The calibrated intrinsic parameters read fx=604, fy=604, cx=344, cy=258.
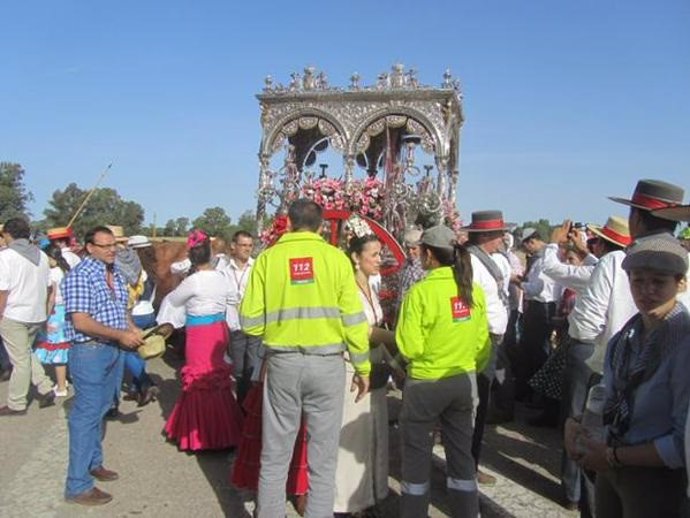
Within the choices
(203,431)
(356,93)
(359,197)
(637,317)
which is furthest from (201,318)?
(356,93)

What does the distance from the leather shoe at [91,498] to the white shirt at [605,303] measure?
3452mm

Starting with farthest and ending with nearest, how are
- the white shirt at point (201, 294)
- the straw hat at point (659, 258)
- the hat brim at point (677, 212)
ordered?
the white shirt at point (201, 294) → the hat brim at point (677, 212) → the straw hat at point (659, 258)

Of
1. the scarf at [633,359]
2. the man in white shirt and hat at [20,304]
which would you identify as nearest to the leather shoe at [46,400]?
the man in white shirt and hat at [20,304]

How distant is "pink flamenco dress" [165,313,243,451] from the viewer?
17.1ft

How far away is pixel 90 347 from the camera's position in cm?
411

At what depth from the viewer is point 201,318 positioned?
523cm

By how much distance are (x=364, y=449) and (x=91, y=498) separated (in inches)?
75.0

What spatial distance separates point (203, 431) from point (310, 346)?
7.10 ft

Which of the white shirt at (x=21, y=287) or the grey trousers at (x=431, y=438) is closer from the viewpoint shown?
the grey trousers at (x=431, y=438)

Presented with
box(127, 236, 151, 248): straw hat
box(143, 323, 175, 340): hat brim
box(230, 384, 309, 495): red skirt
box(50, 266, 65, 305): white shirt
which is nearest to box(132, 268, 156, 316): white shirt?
box(127, 236, 151, 248): straw hat

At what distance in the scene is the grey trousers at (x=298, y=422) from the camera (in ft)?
11.6

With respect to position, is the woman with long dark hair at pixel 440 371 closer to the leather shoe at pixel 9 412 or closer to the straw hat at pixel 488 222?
the straw hat at pixel 488 222

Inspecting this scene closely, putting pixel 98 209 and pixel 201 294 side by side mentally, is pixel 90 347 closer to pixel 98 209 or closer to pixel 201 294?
pixel 201 294

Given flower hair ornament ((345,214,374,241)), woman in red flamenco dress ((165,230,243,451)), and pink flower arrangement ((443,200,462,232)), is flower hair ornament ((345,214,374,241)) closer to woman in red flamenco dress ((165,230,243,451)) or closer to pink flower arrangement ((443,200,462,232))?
woman in red flamenco dress ((165,230,243,451))
